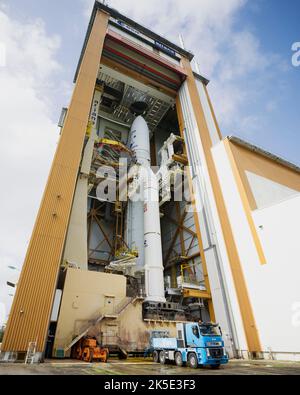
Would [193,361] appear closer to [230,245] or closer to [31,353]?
[31,353]

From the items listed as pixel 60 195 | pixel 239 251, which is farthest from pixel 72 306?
pixel 239 251

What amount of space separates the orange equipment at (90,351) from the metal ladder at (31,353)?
2.81 meters

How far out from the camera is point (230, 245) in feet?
55.1

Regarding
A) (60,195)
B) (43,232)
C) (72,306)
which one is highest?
(60,195)

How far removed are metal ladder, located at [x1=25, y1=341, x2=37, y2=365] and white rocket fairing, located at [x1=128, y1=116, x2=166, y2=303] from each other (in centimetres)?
884

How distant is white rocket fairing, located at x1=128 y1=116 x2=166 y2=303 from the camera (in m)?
18.5

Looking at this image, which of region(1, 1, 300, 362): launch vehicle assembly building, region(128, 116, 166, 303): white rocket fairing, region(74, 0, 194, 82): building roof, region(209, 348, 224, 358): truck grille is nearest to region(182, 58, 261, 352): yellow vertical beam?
region(1, 1, 300, 362): launch vehicle assembly building

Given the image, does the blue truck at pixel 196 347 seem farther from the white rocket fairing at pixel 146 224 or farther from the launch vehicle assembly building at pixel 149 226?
the white rocket fairing at pixel 146 224

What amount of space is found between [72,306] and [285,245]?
41.2 feet

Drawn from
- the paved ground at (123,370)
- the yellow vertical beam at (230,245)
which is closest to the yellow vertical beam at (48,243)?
the paved ground at (123,370)

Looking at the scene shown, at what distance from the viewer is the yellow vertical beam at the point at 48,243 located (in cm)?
1020

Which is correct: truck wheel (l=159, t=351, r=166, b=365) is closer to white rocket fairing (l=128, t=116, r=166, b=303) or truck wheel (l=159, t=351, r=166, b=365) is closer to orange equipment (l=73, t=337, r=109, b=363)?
orange equipment (l=73, t=337, r=109, b=363)
